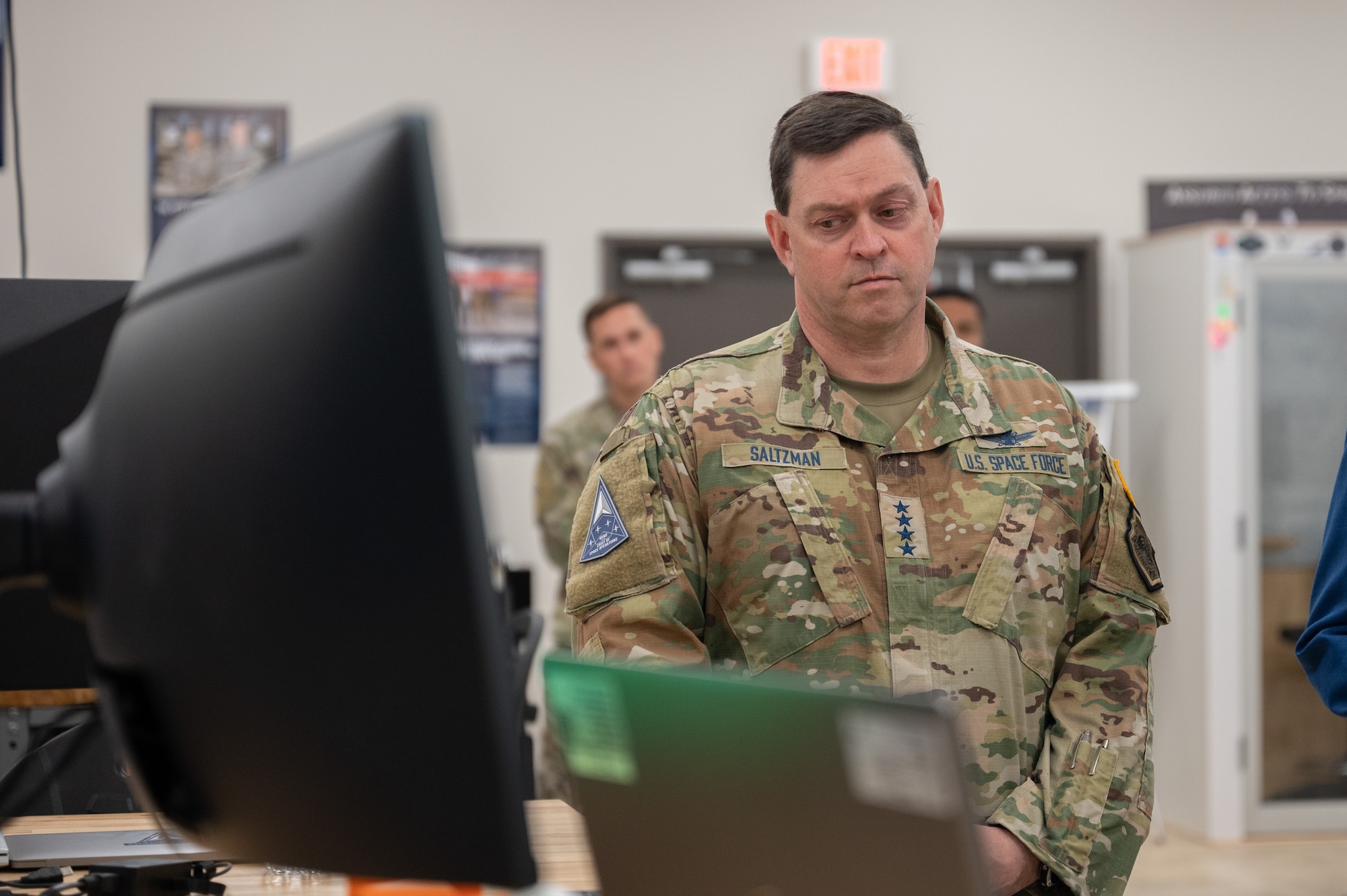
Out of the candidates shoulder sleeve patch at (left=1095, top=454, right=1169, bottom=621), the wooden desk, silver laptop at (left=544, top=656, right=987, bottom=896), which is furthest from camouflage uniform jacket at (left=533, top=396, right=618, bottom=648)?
silver laptop at (left=544, top=656, right=987, bottom=896)

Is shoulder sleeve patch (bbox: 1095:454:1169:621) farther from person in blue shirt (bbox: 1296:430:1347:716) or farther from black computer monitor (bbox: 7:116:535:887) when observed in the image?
black computer monitor (bbox: 7:116:535:887)

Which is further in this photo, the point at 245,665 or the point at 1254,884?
the point at 1254,884

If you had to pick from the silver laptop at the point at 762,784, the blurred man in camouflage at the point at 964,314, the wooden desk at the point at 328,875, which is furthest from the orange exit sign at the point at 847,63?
the silver laptop at the point at 762,784

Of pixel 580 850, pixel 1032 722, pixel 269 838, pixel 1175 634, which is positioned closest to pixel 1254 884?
pixel 1175 634

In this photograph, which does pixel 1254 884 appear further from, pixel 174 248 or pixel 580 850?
pixel 174 248

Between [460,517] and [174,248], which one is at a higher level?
[174,248]

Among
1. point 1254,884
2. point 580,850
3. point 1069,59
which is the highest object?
point 1069,59

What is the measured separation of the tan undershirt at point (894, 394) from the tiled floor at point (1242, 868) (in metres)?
2.98

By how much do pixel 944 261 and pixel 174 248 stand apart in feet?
15.4

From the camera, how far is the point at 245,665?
0.51 meters

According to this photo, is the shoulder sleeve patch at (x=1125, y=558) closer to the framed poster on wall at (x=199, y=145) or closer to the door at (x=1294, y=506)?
the door at (x=1294, y=506)

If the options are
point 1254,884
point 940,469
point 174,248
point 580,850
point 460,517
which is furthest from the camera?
point 1254,884

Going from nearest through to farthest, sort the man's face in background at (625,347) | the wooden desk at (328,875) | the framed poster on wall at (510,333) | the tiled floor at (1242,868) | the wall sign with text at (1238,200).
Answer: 1. the wooden desk at (328,875)
2. the man's face in background at (625,347)
3. the tiled floor at (1242,868)
4. the framed poster on wall at (510,333)
5. the wall sign with text at (1238,200)

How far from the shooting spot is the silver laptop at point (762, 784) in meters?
0.52
